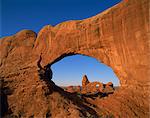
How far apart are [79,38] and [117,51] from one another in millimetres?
5256

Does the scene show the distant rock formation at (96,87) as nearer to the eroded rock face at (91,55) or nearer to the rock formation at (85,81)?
the rock formation at (85,81)

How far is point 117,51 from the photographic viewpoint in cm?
2427

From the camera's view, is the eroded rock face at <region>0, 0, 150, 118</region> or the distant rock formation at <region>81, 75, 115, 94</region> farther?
the distant rock formation at <region>81, 75, 115, 94</region>

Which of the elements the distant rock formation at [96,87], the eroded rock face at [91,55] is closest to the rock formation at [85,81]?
the distant rock formation at [96,87]

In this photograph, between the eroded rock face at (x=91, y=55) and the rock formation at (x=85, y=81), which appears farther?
the rock formation at (x=85, y=81)

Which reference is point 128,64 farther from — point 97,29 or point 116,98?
point 97,29

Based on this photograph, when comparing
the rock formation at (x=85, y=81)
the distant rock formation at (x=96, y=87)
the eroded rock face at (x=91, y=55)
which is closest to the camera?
the eroded rock face at (x=91, y=55)

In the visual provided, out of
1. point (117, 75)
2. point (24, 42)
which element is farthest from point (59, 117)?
point (24, 42)

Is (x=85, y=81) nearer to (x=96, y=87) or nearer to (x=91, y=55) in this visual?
(x=96, y=87)

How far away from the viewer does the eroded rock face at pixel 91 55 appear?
21.4 m

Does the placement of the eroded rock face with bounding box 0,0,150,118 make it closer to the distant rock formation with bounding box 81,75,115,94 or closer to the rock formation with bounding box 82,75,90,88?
the distant rock formation with bounding box 81,75,115,94

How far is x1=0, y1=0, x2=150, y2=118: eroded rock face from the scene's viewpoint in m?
21.4

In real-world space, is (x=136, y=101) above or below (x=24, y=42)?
below

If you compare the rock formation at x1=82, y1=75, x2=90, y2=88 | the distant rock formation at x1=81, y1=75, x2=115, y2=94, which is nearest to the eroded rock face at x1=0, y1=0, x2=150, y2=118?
the distant rock formation at x1=81, y1=75, x2=115, y2=94
